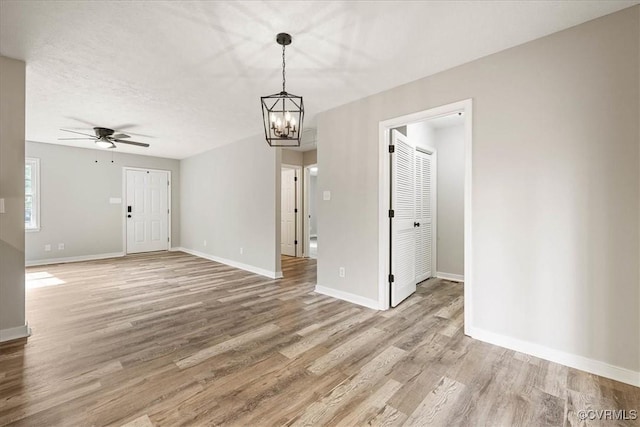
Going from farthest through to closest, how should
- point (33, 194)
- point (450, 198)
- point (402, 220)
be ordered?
point (33, 194) < point (450, 198) < point (402, 220)

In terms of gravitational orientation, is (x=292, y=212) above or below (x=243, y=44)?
below

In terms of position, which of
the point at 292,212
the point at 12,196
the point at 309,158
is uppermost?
the point at 309,158

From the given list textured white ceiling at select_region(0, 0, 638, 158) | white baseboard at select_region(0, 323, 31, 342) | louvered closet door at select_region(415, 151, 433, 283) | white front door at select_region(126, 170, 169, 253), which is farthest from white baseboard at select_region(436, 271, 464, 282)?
white front door at select_region(126, 170, 169, 253)

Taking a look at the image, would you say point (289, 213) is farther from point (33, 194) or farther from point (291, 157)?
point (33, 194)

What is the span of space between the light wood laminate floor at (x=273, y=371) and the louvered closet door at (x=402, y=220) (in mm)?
272

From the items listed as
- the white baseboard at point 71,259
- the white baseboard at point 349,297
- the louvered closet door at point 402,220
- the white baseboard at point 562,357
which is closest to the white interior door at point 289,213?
the white baseboard at point 349,297

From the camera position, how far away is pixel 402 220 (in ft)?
11.6

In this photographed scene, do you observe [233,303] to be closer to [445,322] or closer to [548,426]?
[445,322]

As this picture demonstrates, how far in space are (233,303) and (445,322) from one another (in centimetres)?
248

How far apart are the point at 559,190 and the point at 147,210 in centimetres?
823

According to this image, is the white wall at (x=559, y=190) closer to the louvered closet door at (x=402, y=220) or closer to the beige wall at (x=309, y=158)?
the louvered closet door at (x=402, y=220)

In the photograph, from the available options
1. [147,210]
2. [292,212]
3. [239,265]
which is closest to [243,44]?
[239,265]

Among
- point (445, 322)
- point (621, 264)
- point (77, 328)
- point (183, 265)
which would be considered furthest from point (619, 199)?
point (183, 265)

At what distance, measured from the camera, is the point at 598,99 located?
79.1 inches
